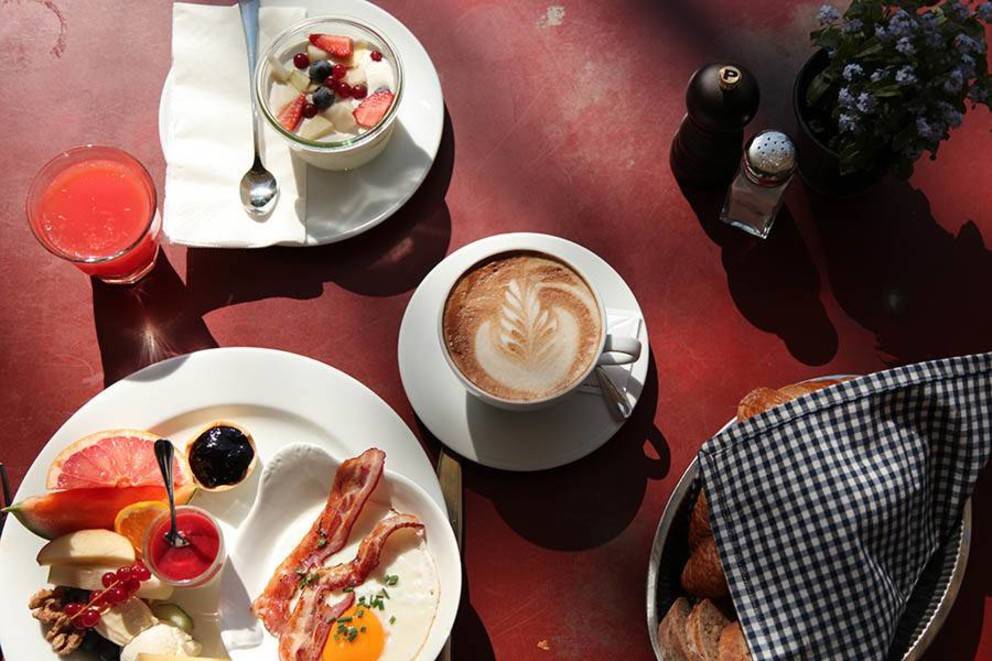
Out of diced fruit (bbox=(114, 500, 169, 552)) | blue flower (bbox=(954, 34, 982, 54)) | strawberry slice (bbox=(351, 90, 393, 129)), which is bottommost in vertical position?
diced fruit (bbox=(114, 500, 169, 552))

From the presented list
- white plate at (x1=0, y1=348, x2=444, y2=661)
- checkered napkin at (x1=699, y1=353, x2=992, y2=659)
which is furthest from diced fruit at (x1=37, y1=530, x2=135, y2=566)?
checkered napkin at (x1=699, y1=353, x2=992, y2=659)

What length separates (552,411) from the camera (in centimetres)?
180

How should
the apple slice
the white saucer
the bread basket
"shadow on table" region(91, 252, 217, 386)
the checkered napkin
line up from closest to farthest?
the checkered napkin → the bread basket → the apple slice → the white saucer → "shadow on table" region(91, 252, 217, 386)

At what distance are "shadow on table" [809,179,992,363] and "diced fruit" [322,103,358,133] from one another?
0.93 m

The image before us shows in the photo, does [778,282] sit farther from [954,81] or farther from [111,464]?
[111,464]

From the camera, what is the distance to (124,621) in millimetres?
1666

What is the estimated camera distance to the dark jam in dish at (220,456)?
1749 millimetres

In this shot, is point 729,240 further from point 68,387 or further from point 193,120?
point 68,387

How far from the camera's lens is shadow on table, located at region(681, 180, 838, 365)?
1909mm

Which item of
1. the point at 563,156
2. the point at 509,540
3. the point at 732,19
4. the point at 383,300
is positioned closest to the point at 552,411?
the point at 509,540

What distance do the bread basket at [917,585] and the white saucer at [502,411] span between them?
0.64 feet

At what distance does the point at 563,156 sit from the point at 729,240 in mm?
→ 381

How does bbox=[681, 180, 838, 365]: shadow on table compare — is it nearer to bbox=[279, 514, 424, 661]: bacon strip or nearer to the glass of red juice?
bbox=[279, 514, 424, 661]: bacon strip

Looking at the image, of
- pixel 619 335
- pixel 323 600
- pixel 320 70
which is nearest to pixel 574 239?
pixel 619 335
